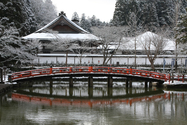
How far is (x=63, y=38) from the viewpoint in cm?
3262

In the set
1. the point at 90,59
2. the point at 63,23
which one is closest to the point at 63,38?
the point at 63,23

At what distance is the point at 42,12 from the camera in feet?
182

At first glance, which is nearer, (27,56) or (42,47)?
(27,56)

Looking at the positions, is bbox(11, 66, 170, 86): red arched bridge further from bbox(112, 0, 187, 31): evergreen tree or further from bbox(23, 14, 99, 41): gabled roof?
bbox(112, 0, 187, 31): evergreen tree

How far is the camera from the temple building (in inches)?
1278

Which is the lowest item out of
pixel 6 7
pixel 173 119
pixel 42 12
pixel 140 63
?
pixel 173 119

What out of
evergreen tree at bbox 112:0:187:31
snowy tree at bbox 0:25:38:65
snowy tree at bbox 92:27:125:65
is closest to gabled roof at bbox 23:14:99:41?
snowy tree at bbox 92:27:125:65

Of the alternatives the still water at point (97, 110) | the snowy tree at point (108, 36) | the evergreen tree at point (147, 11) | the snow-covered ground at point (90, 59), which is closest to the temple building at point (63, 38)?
the snow-covered ground at point (90, 59)

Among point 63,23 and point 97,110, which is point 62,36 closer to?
point 63,23

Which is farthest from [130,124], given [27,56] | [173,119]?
[27,56]

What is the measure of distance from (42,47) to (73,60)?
16.7ft

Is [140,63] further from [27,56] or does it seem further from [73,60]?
[27,56]

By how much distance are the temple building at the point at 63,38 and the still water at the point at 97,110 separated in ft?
47.0

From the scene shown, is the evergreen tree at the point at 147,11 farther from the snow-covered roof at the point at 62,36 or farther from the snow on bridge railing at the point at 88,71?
the snow on bridge railing at the point at 88,71
